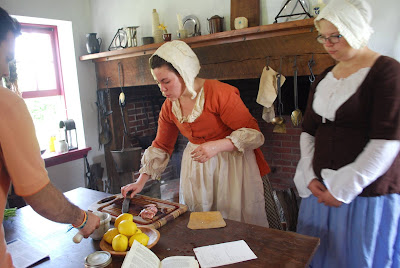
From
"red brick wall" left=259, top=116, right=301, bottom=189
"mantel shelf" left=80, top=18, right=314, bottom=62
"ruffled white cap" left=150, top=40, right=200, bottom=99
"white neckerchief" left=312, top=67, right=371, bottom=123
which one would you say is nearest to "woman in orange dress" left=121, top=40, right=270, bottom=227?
"ruffled white cap" left=150, top=40, right=200, bottom=99

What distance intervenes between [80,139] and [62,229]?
1.89 meters

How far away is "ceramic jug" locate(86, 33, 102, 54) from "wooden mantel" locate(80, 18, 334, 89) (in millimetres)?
425

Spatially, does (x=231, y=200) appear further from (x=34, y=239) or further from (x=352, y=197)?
(x=34, y=239)

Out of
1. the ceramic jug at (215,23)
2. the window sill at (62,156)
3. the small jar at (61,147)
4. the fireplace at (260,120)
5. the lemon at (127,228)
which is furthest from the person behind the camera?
the small jar at (61,147)

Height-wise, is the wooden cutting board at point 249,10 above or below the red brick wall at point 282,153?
above

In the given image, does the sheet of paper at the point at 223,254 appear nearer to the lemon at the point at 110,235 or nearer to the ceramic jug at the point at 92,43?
the lemon at the point at 110,235

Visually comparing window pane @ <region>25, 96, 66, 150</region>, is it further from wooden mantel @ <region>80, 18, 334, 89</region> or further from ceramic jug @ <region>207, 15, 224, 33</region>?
ceramic jug @ <region>207, 15, 224, 33</region>

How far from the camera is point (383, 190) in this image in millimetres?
1108

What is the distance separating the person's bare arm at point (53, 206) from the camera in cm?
86

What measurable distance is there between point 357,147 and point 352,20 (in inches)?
18.4

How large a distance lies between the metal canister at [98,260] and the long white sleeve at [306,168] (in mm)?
847

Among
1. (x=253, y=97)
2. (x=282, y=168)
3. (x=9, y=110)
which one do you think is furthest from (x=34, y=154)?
(x=282, y=168)

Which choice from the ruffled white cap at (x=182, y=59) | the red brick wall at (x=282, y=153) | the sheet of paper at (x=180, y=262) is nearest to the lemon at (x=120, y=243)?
the sheet of paper at (x=180, y=262)

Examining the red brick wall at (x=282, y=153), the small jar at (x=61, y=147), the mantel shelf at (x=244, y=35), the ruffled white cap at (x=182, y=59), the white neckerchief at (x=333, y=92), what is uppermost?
the mantel shelf at (x=244, y=35)
